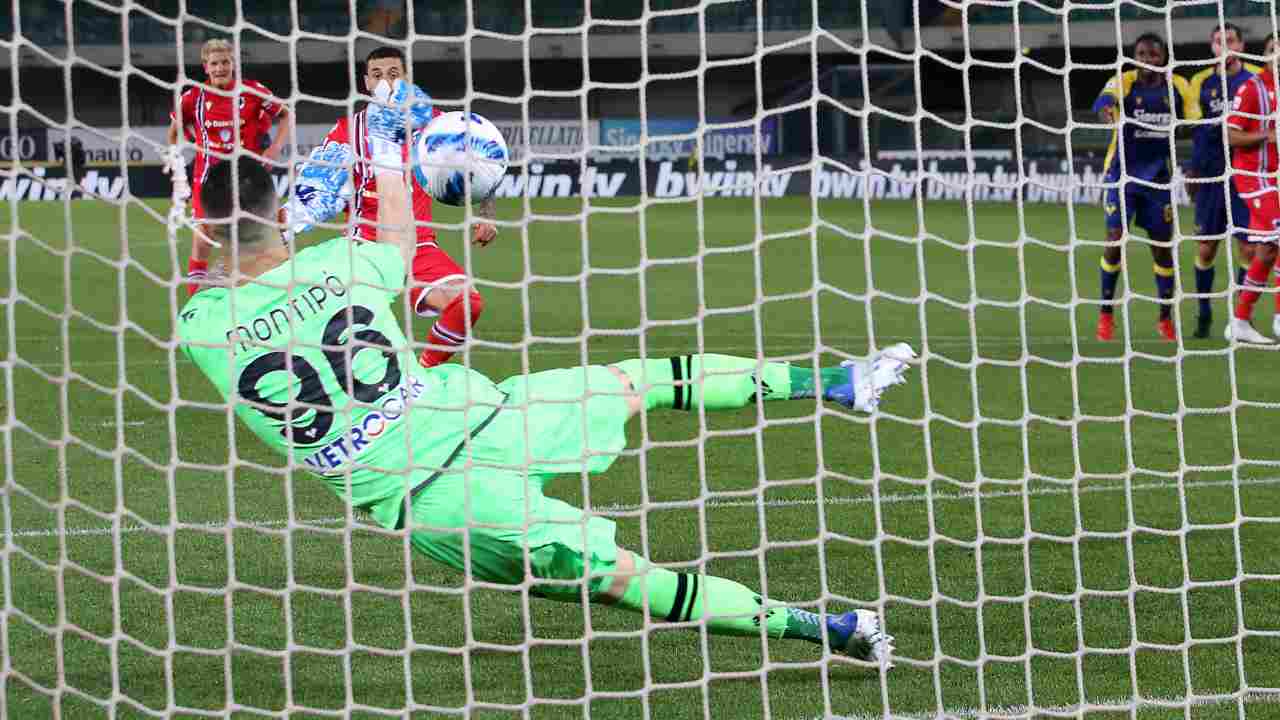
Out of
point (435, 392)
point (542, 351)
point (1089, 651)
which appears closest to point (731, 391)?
point (435, 392)

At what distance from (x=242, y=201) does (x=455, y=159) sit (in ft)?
2.17

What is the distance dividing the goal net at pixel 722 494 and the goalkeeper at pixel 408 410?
5 cm

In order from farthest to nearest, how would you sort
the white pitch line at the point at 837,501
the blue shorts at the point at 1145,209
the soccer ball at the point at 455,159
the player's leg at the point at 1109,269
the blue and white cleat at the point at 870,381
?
the blue shorts at the point at 1145,209, the player's leg at the point at 1109,269, the white pitch line at the point at 837,501, the soccer ball at the point at 455,159, the blue and white cleat at the point at 870,381

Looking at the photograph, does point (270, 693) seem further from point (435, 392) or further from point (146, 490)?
point (146, 490)

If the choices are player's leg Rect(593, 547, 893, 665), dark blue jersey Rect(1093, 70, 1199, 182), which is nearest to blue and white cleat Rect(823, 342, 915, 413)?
player's leg Rect(593, 547, 893, 665)

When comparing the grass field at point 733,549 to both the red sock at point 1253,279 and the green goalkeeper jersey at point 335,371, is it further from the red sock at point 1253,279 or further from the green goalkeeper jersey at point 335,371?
the red sock at point 1253,279

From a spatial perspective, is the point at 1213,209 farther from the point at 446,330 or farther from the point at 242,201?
the point at 242,201

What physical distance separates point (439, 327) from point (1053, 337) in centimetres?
475

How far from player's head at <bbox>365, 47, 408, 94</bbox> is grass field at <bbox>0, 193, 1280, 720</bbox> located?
65.5 inches

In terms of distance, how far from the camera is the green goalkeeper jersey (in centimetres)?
371

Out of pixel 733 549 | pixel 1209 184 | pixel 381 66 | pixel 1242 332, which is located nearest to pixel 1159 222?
pixel 1209 184

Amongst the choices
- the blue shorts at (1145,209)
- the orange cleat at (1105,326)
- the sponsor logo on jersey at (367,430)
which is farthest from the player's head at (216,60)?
the sponsor logo on jersey at (367,430)

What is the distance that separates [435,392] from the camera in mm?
3826

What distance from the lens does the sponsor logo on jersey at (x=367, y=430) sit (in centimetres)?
376
